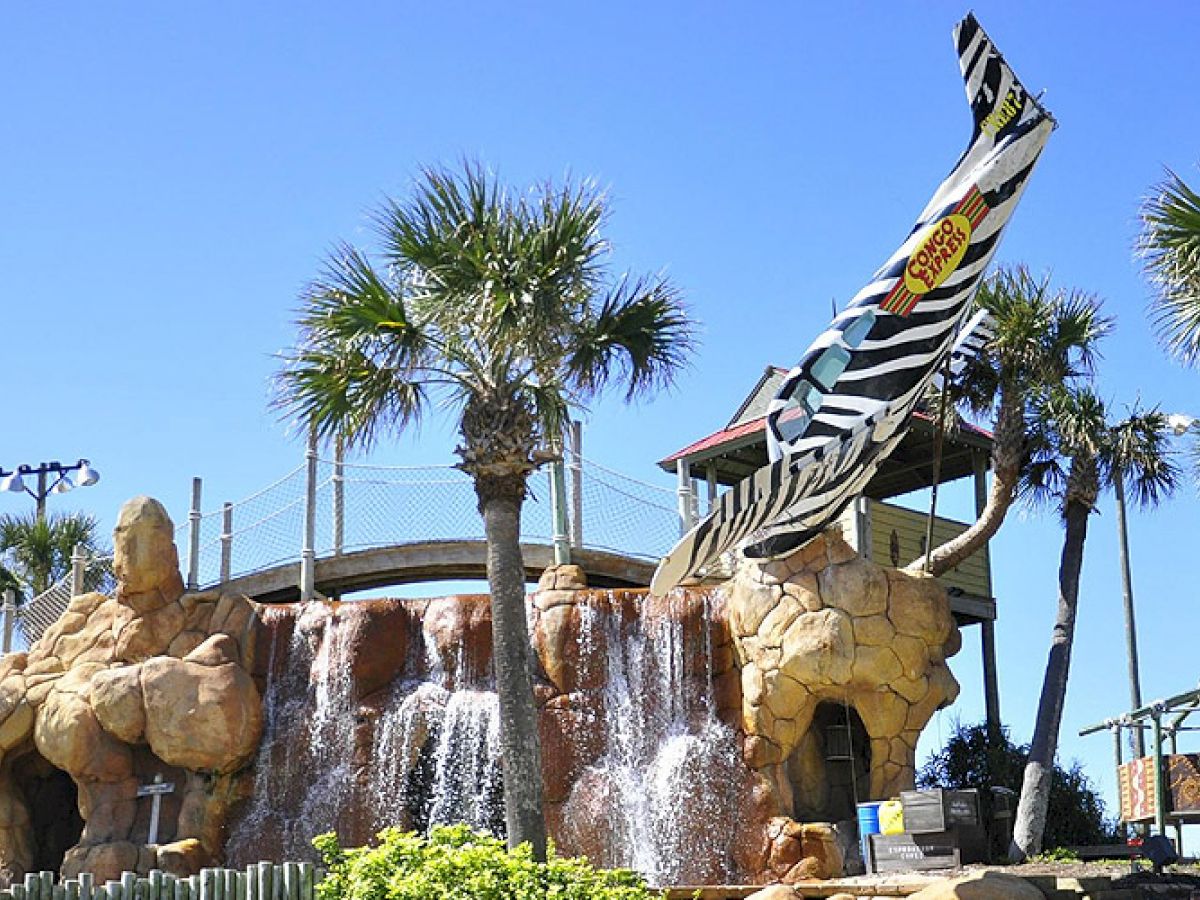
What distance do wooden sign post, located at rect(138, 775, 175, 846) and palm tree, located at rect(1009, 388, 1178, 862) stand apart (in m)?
10.7

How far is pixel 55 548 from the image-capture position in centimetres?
3716

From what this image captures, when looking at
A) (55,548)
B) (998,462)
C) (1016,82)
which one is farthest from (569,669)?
(55,548)

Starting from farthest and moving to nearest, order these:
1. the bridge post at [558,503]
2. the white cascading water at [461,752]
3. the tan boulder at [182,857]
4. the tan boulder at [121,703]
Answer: the bridge post at [558,503] < the tan boulder at [121,703] < the white cascading water at [461,752] < the tan boulder at [182,857]

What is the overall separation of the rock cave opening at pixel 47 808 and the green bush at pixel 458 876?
11.8 meters

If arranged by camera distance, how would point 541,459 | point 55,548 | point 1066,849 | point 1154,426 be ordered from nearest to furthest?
A: point 541,459, point 1066,849, point 1154,426, point 55,548

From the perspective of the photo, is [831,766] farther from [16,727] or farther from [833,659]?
[16,727]

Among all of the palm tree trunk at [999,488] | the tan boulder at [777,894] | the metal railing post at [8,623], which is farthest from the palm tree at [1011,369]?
the metal railing post at [8,623]

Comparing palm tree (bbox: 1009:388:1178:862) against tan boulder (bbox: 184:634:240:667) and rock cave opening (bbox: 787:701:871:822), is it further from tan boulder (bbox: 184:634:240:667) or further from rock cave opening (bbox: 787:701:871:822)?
tan boulder (bbox: 184:634:240:667)

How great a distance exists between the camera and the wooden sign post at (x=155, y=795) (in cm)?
2145

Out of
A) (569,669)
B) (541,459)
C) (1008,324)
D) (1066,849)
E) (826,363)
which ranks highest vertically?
(1008,324)

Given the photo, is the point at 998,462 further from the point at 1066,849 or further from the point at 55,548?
the point at 55,548

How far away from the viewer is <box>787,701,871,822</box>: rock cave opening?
71.0ft

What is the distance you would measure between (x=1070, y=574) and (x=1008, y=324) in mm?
3465

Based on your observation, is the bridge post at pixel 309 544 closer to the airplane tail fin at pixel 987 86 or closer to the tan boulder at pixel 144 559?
the tan boulder at pixel 144 559
